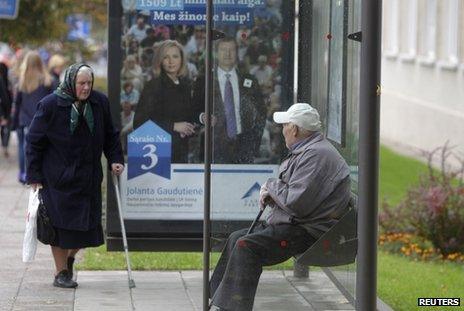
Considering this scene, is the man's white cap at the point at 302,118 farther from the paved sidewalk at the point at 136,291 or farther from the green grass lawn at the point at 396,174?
the green grass lawn at the point at 396,174

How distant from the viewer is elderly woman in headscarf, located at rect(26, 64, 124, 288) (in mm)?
9453

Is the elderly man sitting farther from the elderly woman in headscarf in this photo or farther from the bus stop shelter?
the elderly woman in headscarf

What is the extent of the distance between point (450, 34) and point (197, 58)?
51.5 ft

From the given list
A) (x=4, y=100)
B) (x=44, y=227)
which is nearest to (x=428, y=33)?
(x=4, y=100)

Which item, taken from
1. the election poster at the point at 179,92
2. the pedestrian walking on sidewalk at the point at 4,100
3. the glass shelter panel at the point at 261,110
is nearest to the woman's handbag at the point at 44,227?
the election poster at the point at 179,92

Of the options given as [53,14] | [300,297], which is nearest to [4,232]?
[300,297]

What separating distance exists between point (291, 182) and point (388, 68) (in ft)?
83.9

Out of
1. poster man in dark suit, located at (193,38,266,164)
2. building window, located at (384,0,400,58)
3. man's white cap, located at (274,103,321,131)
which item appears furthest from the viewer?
building window, located at (384,0,400,58)

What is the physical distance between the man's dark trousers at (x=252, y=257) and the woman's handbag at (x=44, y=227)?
180cm

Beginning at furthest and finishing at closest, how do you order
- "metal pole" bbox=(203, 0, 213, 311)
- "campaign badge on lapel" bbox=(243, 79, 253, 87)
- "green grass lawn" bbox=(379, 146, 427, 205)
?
"green grass lawn" bbox=(379, 146, 427, 205), "campaign badge on lapel" bbox=(243, 79, 253, 87), "metal pole" bbox=(203, 0, 213, 311)

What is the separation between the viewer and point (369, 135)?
6.98 metres

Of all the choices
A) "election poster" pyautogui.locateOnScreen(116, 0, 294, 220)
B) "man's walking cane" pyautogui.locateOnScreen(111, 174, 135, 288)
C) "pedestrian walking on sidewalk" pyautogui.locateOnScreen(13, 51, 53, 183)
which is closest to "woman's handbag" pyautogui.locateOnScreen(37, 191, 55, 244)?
"man's walking cane" pyautogui.locateOnScreen(111, 174, 135, 288)

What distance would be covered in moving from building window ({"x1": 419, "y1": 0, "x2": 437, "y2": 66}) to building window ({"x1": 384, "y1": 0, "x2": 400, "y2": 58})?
311cm

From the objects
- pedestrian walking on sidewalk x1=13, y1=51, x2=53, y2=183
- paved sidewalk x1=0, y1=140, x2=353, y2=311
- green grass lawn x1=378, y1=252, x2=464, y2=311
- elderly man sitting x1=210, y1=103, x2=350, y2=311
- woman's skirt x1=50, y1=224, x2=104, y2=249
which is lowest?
green grass lawn x1=378, y1=252, x2=464, y2=311
